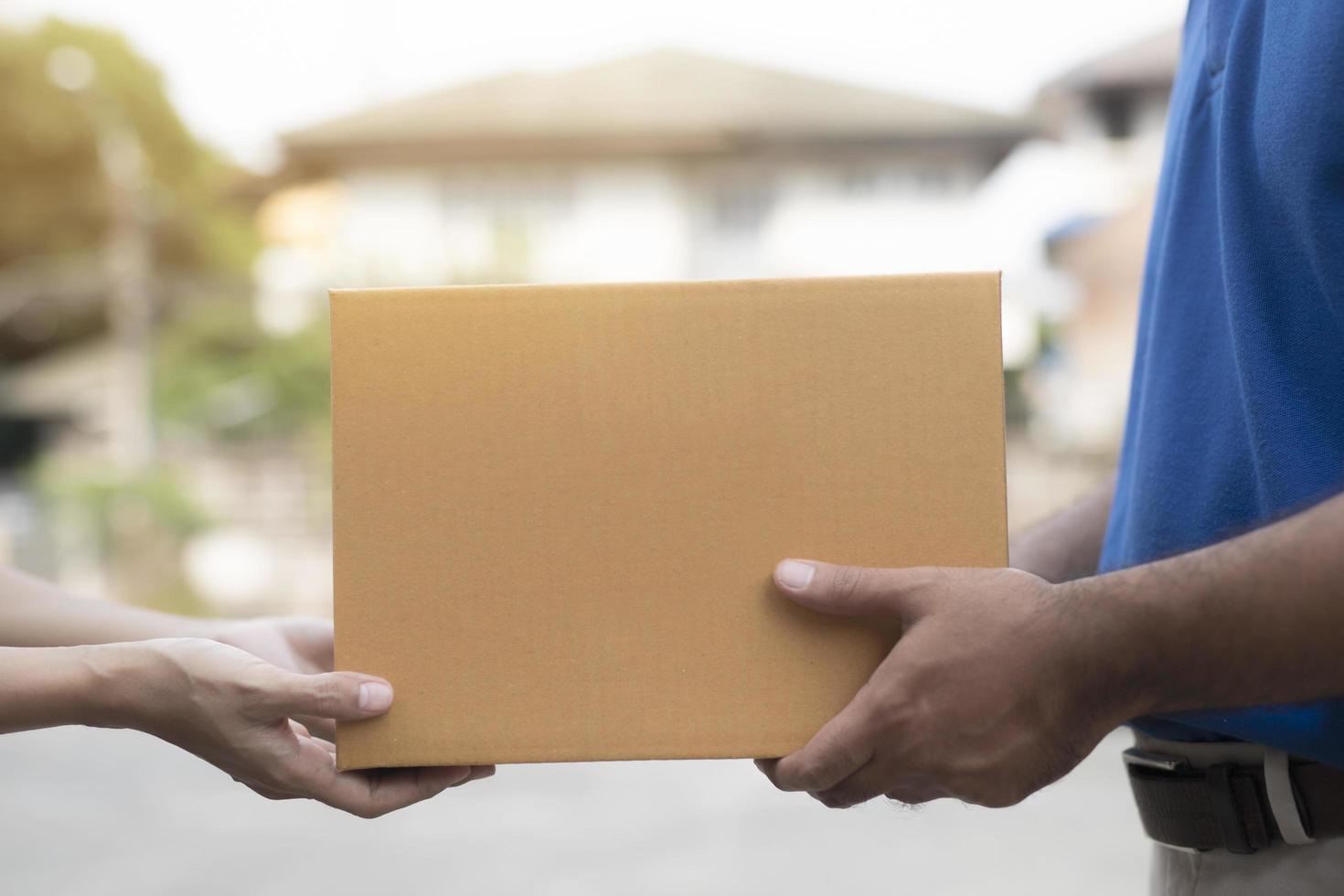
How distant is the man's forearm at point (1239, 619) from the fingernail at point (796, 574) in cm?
22

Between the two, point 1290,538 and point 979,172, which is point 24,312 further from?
point 1290,538

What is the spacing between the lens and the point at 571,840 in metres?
4.39

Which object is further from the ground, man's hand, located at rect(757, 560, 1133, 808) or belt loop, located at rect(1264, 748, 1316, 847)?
man's hand, located at rect(757, 560, 1133, 808)

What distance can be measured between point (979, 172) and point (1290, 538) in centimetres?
1329

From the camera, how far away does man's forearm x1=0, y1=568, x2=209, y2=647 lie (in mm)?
1377

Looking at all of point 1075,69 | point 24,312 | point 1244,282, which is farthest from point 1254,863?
point 24,312

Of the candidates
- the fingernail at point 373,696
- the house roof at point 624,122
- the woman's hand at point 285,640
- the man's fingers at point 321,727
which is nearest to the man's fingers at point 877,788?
the fingernail at point 373,696

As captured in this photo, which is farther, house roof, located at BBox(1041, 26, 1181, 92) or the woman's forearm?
house roof, located at BBox(1041, 26, 1181, 92)

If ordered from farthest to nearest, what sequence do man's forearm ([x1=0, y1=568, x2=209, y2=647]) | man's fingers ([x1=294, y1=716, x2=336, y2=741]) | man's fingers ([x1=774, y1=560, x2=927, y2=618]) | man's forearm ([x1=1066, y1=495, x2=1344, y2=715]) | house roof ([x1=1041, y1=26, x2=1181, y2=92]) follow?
house roof ([x1=1041, y1=26, x2=1181, y2=92]) → man's forearm ([x1=0, y1=568, x2=209, y2=647]) → man's fingers ([x1=294, y1=716, x2=336, y2=741]) → man's fingers ([x1=774, y1=560, x2=927, y2=618]) → man's forearm ([x1=1066, y1=495, x2=1344, y2=715])

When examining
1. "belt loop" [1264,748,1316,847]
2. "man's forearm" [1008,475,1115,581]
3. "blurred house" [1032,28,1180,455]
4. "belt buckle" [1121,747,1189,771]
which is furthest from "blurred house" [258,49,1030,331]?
"belt loop" [1264,748,1316,847]

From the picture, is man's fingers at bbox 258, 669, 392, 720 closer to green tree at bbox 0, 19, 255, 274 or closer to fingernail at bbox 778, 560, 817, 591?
fingernail at bbox 778, 560, 817, 591

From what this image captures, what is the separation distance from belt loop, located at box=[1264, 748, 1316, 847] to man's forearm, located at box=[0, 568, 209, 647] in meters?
1.10

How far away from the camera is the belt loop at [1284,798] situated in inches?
Result: 39.2

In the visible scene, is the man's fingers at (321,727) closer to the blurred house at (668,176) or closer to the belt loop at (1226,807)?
the belt loop at (1226,807)
